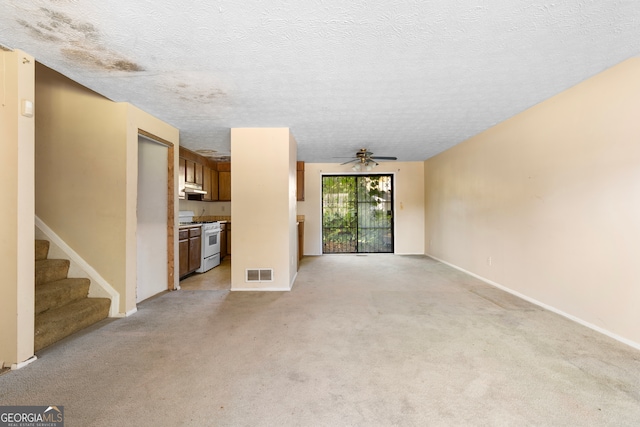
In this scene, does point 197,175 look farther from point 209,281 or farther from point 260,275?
point 260,275

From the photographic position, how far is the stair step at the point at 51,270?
2.69 meters

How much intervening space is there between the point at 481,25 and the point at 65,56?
10.1 ft

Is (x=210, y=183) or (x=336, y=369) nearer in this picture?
(x=336, y=369)

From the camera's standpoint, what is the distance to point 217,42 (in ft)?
6.31

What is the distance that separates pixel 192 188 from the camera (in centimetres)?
538

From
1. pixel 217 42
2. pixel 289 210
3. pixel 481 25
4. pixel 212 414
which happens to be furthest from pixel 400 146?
pixel 212 414

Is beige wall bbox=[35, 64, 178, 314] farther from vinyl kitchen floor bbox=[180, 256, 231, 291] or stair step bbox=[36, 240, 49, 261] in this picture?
vinyl kitchen floor bbox=[180, 256, 231, 291]

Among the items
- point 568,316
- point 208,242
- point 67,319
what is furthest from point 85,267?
point 568,316

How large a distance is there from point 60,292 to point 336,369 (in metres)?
2.77

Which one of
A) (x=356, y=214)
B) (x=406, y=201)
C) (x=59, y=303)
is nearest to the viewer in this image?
(x=59, y=303)

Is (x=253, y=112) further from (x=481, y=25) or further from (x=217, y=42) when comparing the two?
(x=481, y=25)

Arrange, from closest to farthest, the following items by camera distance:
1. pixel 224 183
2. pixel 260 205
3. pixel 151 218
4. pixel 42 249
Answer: pixel 42 249 < pixel 151 218 < pixel 260 205 < pixel 224 183

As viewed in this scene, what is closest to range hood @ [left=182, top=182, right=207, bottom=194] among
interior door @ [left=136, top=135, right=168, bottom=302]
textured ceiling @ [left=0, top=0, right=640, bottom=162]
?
interior door @ [left=136, top=135, right=168, bottom=302]

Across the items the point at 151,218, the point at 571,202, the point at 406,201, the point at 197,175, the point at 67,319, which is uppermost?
the point at 197,175
